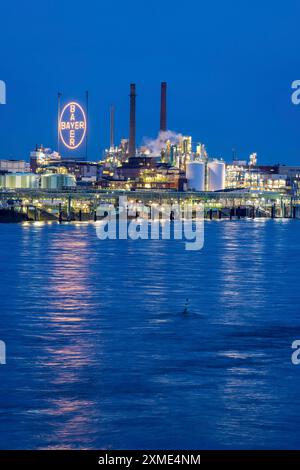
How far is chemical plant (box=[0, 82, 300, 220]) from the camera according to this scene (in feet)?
316

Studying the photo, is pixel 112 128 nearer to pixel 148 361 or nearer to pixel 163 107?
pixel 163 107

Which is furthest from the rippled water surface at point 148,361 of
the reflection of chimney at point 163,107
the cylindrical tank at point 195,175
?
the reflection of chimney at point 163,107

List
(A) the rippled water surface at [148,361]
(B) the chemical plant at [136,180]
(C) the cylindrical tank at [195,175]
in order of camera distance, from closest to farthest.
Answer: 1. (A) the rippled water surface at [148,361]
2. (B) the chemical plant at [136,180]
3. (C) the cylindrical tank at [195,175]

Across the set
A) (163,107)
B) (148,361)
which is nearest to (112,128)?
(163,107)

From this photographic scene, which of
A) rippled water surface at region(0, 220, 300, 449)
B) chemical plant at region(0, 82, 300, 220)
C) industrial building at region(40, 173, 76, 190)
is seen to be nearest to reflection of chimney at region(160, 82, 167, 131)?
chemical plant at region(0, 82, 300, 220)

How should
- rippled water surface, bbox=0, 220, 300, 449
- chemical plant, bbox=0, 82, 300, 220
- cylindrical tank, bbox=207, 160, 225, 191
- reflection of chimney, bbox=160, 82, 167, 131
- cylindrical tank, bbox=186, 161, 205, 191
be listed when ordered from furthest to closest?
reflection of chimney, bbox=160, 82, 167, 131
cylindrical tank, bbox=207, 160, 225, 191
cylindrical tank, bbox=186, 161, 205, 191
chemical plant, bbox=0, 82, 300, 220
rippled water surface, bbox=0, 220, 300, 449

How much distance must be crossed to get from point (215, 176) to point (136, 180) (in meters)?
12.8

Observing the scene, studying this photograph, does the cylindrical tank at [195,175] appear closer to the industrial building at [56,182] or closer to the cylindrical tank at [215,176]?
the cylindrical tank at [215,176]

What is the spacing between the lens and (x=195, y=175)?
123 m

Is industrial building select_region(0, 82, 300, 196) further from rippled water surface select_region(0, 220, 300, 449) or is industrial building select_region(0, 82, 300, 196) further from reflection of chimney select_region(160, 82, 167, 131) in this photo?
rippled water surface select_region(0, 220, 300, 449)

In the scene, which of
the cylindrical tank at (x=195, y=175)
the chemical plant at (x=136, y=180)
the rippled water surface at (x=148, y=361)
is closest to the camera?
the rippled water surface at (x=148, y=361)

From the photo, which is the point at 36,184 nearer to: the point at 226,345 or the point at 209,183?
the point at 209,183

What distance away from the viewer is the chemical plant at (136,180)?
316 ft

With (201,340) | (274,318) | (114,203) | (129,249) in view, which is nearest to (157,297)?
(274,318)
